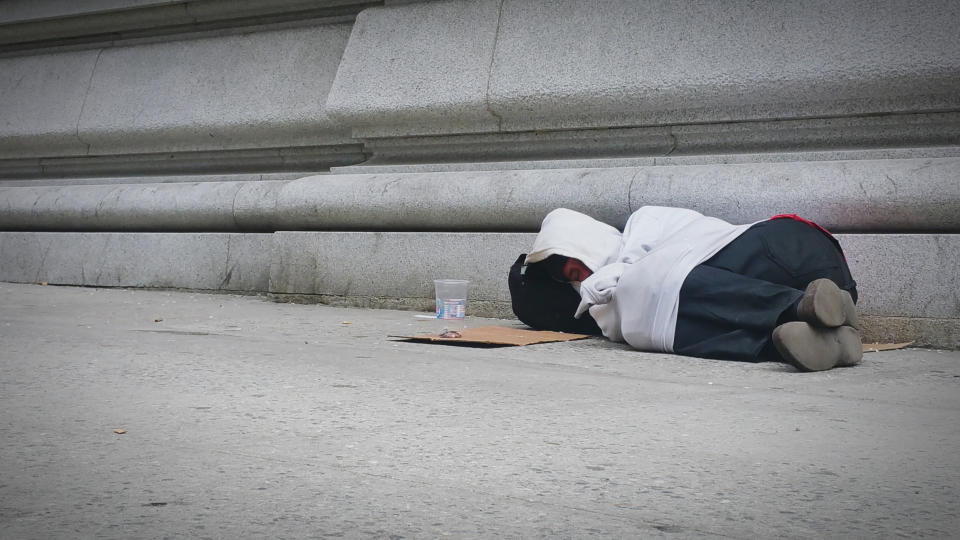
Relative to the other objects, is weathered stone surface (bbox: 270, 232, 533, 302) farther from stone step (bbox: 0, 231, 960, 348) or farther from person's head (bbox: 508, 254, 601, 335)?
person's head (bbox: 508, 254, 601, 335)

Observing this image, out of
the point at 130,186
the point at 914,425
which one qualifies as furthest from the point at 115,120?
the point at 914,425

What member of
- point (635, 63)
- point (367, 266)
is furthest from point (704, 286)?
point (367, 266)

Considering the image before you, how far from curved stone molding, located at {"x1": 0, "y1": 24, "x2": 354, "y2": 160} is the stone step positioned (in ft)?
2.50

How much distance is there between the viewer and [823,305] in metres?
3.14

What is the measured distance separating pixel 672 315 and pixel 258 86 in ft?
13.3

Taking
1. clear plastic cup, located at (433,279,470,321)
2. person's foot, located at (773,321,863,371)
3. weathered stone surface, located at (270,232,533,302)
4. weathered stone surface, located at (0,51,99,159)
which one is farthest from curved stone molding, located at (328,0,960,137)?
weathered stone surface, located at (0,51,99,159)

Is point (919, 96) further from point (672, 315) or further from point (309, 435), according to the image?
point (309, 435)

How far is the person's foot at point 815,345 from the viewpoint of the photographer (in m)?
3.14

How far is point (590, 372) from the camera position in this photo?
3.16 meters

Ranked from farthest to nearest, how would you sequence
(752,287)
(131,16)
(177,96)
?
(131,16) < (177,96) < (752,287)

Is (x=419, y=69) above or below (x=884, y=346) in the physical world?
above

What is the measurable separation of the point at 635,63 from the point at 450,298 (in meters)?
1.52

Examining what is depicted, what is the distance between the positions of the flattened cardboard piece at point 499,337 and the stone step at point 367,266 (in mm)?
813

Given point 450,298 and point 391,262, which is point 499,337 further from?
point 391,262
